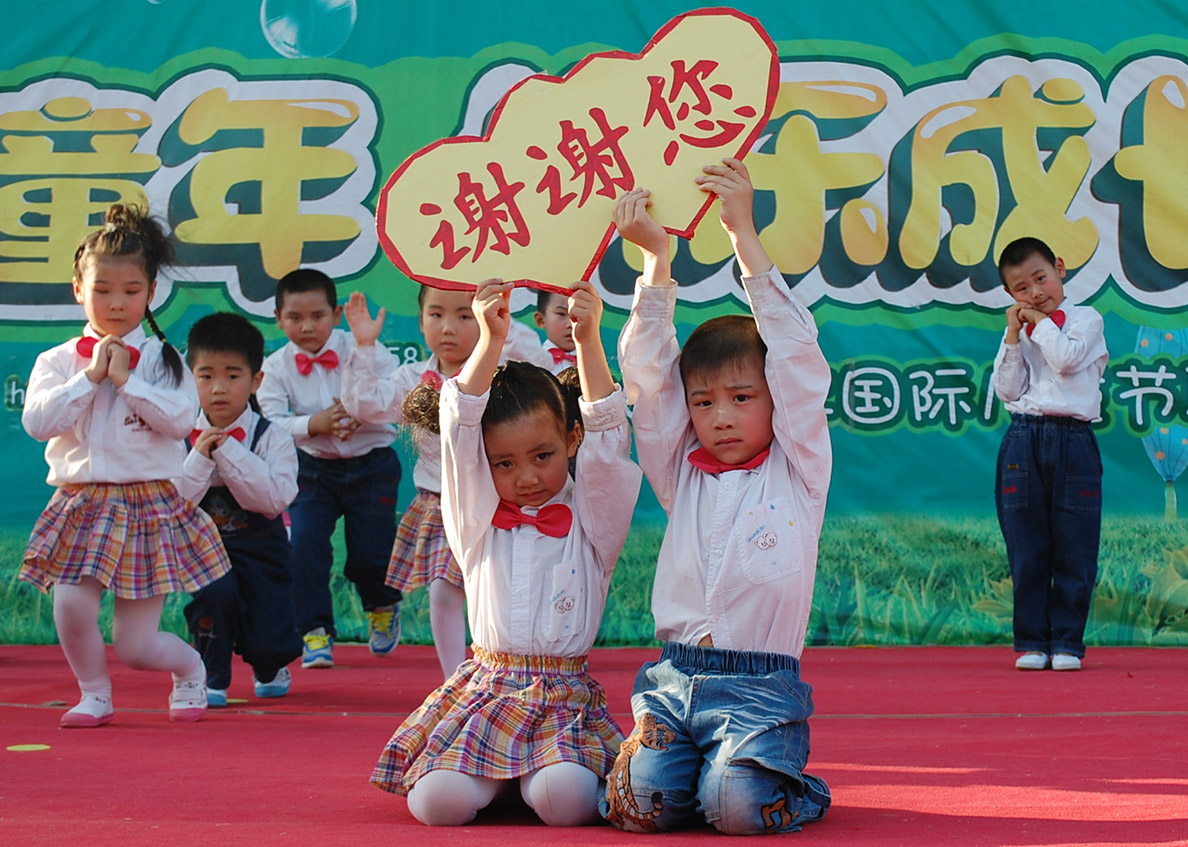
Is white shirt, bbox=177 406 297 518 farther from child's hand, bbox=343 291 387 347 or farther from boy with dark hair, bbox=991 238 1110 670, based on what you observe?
boy with dark hair, bbox=991 238 1110 670

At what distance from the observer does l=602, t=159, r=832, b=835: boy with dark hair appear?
83.5 inches

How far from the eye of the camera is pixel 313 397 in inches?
189

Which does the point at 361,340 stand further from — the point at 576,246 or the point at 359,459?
the point at 576,246

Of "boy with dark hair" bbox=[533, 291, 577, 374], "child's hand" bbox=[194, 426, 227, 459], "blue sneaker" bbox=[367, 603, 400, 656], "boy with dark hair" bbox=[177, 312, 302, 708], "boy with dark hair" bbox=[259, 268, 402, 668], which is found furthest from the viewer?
"blue sneaker" bbox=[367, 603, 400, 656]

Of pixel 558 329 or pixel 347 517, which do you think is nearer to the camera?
pixel 558 329

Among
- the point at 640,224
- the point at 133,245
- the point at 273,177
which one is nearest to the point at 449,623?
the point at 133,245

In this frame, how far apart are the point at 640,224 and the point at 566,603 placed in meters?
0.64

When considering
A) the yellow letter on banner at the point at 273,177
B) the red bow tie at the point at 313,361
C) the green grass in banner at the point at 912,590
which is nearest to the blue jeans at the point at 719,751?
the red bow tie at the point at 313,361

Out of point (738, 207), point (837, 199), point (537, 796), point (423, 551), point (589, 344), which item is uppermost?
point (837, 199)

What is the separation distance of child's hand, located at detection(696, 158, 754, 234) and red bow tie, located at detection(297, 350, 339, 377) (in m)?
2.73

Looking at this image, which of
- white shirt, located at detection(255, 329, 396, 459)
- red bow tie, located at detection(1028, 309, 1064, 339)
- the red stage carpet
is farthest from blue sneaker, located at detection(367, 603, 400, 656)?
red bow tie, located at detection(1028, 309, 1064, 339)

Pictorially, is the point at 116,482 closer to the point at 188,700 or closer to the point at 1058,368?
the point at 188,700

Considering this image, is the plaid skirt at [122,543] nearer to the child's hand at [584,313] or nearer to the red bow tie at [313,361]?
the red bow tie at [313,361]

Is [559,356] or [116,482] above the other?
[559,356]
